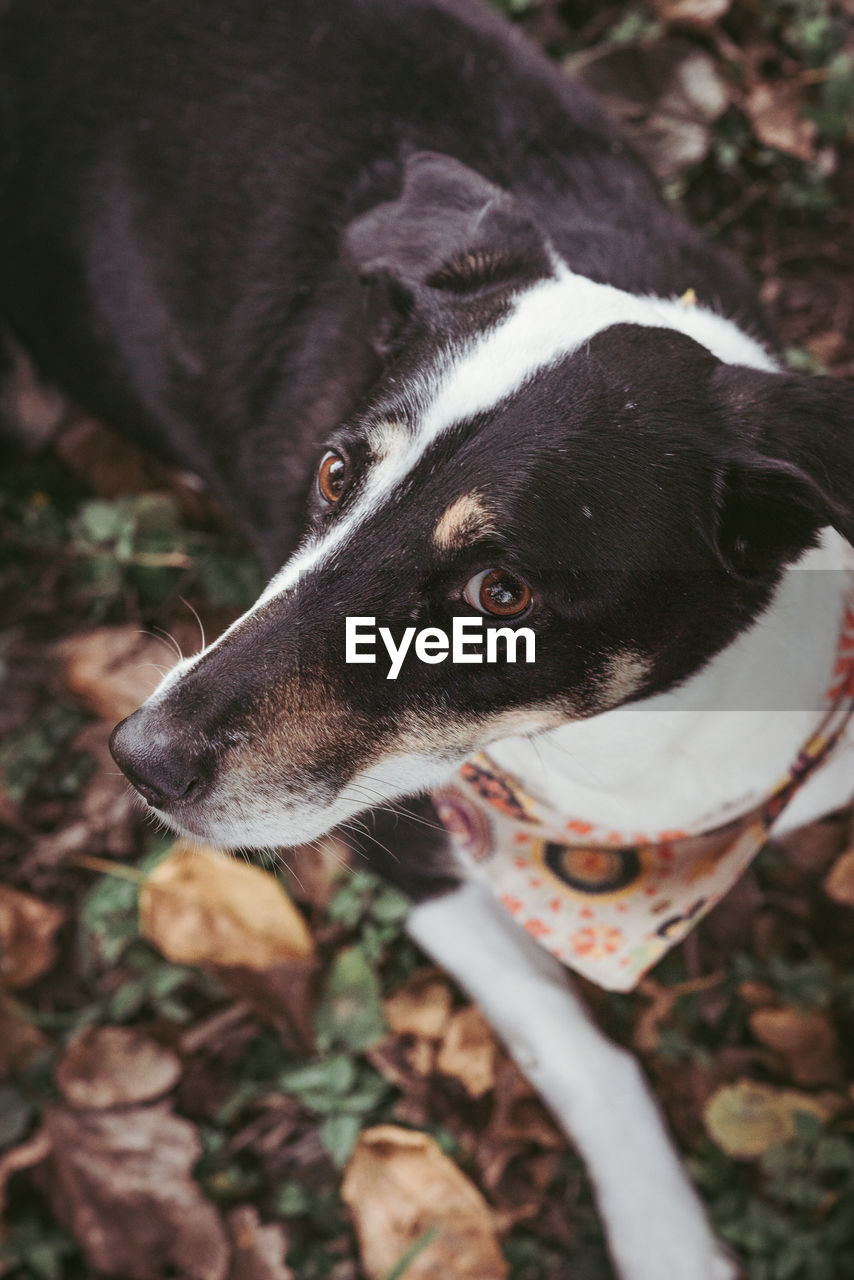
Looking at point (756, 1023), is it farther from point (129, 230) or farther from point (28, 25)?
point (28, 25)

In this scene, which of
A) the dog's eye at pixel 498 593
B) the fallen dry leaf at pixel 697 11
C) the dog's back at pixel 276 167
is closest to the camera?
the dog's eye at pixel 498 593

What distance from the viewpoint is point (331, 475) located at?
66.1 inches

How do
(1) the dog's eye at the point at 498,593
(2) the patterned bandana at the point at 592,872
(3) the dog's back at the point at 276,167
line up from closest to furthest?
1. (1) the dog's eye at the point at 498,593
2. (2) the patterned bandana at the point at 592,872
3. (3) the dog's back at the point at 276,167

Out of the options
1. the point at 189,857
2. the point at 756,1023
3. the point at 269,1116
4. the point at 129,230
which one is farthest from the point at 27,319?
the point at 756,1023

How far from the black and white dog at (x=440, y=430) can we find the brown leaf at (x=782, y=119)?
3.17 feet

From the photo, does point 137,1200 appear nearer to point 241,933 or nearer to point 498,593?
point 241,933

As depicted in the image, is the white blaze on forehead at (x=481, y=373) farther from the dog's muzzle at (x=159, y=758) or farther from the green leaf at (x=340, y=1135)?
the green leaf at (x=340, y=1135)

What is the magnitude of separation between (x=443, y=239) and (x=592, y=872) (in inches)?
50.5

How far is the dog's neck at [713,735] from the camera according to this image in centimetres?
172

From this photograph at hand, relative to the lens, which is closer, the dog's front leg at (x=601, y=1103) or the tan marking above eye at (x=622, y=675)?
the tan marking above eye at (x=622, y=675)

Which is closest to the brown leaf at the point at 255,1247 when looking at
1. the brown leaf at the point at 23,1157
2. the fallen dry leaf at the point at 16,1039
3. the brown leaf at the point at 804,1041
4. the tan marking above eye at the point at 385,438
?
the brown leaf at the point at 23,1157

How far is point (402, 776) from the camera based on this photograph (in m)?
1.65

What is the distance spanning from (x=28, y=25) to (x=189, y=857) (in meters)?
1.96

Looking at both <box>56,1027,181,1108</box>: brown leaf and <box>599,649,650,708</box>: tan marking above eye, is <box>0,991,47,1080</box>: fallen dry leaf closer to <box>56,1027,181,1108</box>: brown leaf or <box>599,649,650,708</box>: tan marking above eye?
<box>56,1027,181,1108</box>: brown leaf
